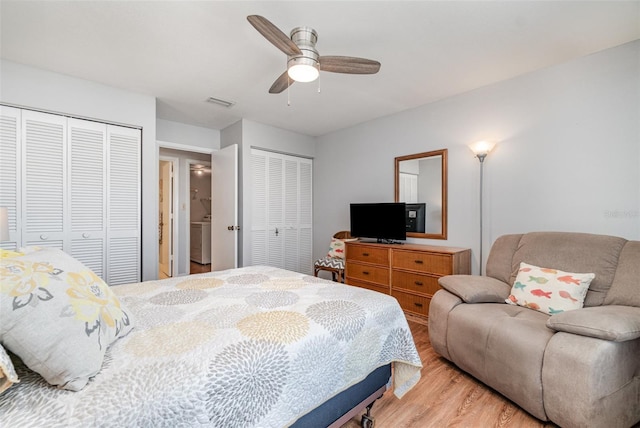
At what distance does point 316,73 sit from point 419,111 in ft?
6.77

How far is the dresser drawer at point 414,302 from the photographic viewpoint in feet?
9.86

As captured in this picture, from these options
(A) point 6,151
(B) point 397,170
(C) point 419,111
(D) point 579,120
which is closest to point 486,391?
(D) point 579,120

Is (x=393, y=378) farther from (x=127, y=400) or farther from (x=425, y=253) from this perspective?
(x=425, y=253)

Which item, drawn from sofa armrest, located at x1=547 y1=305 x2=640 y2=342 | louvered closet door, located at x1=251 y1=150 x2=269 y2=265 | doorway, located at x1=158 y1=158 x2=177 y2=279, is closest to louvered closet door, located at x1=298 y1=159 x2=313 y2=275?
louvered closet door, located at x1=251 y1=150 x2=269 y2=265

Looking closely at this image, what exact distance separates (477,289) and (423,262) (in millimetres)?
841

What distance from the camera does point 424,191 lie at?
138 inches

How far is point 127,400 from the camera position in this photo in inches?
30.4

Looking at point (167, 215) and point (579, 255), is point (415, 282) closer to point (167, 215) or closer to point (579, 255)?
point (579, 255)

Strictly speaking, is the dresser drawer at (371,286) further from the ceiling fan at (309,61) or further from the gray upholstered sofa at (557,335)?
the ceiling fan at (309,61)

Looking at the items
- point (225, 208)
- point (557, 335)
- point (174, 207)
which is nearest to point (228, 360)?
point (557, 335)

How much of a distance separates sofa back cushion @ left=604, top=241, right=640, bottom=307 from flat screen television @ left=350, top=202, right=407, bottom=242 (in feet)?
5.96

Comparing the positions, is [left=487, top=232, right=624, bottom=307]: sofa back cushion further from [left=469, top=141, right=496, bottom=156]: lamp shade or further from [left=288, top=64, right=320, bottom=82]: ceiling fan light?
[left=288, top=64, right=320, bottom=82]: ceiling fan light

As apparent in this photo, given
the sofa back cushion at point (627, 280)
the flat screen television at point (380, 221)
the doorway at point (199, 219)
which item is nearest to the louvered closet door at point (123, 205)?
the flat screen television at point (380, 221)

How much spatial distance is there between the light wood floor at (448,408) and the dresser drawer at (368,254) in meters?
1.46
